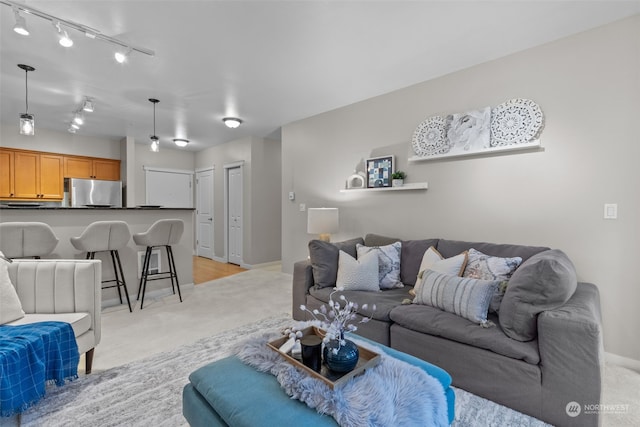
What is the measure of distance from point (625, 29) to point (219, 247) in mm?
6583

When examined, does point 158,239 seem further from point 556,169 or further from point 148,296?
point 556,169

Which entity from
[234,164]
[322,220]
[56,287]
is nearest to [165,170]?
[234,164]

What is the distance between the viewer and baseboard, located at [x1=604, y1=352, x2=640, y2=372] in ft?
7.11

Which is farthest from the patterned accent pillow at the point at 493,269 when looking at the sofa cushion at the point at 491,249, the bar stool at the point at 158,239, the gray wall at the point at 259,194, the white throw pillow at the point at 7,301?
the gray wall at the point at 259,194

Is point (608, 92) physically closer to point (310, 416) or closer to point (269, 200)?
point (310, 416)

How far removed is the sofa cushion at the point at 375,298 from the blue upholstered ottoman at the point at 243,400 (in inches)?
29.6

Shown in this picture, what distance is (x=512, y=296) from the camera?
1747 mm

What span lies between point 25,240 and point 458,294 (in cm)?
358

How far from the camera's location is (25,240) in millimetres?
2629

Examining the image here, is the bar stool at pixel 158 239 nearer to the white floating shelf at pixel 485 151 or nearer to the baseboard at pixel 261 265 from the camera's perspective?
the baseboard at pixel 261 265

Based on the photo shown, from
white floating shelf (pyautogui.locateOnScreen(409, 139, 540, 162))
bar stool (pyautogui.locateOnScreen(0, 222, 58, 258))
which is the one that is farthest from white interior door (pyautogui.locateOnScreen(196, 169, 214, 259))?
white floating shelf (pyautogui.locateOnScreen(409, 139, 540, 162))

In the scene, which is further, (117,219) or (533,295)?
(117,219)

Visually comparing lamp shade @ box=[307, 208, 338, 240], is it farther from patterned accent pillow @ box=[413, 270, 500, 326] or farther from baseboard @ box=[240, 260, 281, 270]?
baseboard @ box=[240, 260, 281, 270]

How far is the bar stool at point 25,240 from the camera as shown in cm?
255
